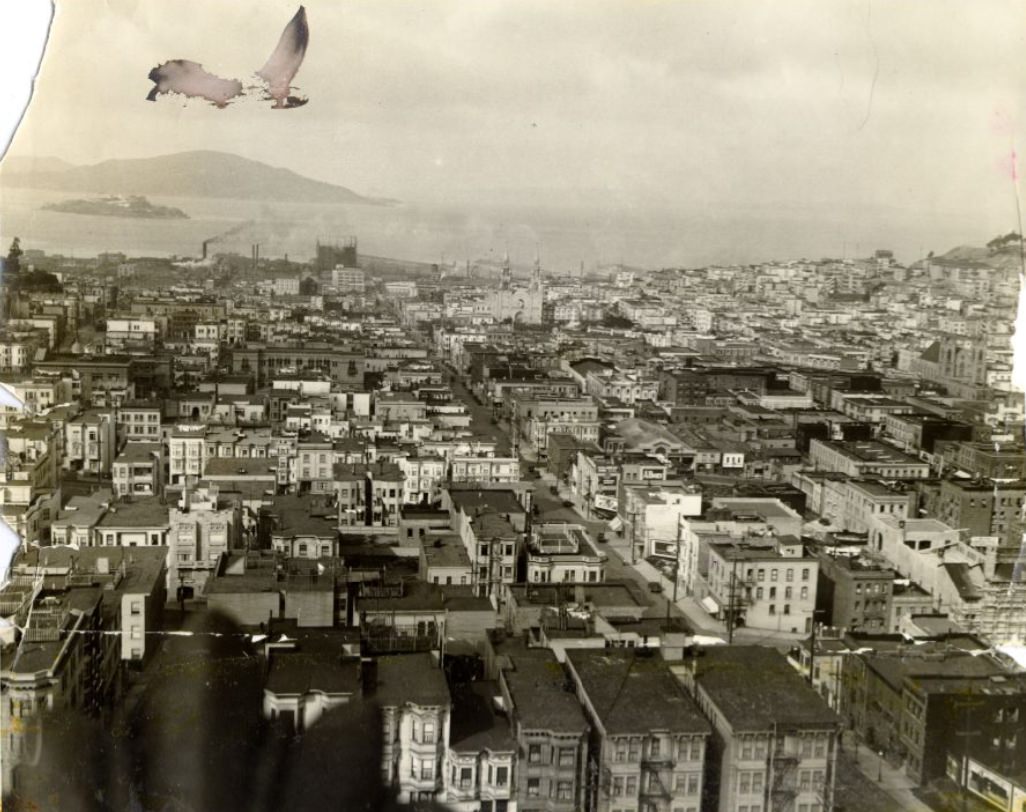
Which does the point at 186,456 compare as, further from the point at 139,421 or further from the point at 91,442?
the point at 139,421

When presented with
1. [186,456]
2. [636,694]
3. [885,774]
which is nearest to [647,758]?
[636,694]

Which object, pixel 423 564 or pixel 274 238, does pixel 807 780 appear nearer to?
pixel 423 564

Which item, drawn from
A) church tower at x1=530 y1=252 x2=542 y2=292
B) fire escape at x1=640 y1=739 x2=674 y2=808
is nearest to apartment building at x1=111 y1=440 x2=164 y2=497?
church tower at x1=530 y1=252 x2=542 y2=292

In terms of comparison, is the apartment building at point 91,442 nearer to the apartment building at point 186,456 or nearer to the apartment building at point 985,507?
the apartment building at point 186,456

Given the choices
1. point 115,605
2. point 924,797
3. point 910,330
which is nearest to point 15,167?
point 115,605

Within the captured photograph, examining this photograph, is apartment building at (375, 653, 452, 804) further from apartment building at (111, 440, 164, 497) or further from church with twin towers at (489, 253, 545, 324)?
church with twin towers at (489, 253, 545, 324)

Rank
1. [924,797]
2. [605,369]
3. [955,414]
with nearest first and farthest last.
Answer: [924,797], [955,414], [605,369]
